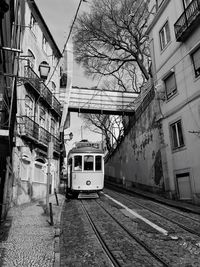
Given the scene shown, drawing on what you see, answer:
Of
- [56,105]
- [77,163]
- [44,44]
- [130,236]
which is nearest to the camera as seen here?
[130,236]

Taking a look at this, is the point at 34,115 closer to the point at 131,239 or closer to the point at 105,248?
the point at 131,239

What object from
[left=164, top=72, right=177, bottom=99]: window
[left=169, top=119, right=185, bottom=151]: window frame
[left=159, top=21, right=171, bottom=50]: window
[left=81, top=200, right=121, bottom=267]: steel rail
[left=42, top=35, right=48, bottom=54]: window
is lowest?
[left=81, top=200, right=121, bottom=267]: steel rail

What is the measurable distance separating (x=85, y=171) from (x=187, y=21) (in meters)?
9.66

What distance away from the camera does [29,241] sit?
5.68 meters

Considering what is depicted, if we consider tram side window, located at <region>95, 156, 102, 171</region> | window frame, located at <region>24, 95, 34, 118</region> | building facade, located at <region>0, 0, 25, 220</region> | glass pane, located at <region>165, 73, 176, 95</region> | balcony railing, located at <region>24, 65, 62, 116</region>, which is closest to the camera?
building facade, located at <region>0, 0, 25, 220</region>

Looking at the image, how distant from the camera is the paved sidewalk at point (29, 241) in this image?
448 centimetres

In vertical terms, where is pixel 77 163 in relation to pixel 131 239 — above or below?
above

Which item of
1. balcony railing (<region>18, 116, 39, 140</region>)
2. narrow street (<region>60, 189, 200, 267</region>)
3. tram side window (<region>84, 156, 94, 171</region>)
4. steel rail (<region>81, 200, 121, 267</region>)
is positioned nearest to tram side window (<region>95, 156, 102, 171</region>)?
tram side window (<region>84, 156, 94, 171</region>)

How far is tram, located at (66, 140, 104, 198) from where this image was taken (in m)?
13.1

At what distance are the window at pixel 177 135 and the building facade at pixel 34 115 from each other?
6.87 meters

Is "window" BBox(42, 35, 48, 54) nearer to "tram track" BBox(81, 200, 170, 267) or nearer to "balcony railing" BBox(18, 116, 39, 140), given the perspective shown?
"balcony railing" BBox(18, 116, 39, 140)

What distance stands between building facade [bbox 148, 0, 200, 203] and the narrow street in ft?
10.4

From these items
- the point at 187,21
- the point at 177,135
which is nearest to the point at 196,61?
the point at 187,21

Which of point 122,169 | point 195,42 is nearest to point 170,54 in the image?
point 195,42
